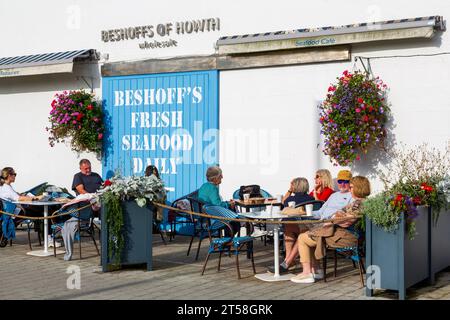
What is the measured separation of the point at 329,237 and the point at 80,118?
23.0ft

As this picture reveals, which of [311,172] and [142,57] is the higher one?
[142,57]

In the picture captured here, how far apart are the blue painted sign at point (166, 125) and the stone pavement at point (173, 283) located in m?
2.81

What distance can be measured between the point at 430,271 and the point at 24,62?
9566mm

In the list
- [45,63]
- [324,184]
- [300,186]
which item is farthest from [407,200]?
[45,63]

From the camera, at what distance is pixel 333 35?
11.1 meters

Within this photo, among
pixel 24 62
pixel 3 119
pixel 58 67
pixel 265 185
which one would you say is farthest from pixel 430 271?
pixel 3 119

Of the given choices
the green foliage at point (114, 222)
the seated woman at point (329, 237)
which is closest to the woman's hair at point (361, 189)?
the seated woman at point (329, 237)

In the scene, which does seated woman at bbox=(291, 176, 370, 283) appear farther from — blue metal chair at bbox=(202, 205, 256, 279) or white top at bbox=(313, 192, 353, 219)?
blue metal chair at bbox=(202, 205, 256, 279)

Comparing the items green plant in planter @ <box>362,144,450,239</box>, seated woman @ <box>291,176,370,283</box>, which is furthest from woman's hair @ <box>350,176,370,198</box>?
green plant in planter @ <box>362,144,450,239</box>

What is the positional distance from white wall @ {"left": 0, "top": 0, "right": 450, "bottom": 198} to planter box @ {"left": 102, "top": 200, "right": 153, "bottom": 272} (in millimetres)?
3479

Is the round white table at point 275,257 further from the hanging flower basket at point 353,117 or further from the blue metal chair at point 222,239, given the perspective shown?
the hanging flower basket at point 353,117

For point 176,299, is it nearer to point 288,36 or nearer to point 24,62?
point 288,36

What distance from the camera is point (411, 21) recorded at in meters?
10.4

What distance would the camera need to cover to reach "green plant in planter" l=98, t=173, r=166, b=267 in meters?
9.03
